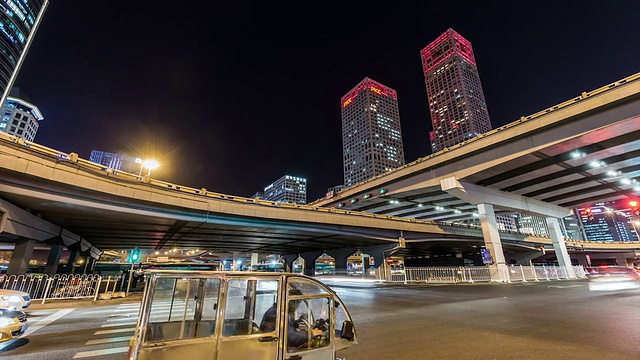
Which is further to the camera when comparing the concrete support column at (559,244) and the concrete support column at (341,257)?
the concrete support column at (341,257)

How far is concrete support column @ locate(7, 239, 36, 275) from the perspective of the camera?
752 inches

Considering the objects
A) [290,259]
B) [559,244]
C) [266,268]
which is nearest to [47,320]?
[266,268]

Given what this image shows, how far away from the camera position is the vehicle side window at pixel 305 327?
3.88 metres

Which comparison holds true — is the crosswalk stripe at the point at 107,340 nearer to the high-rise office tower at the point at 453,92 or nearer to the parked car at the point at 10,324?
the parked car at the point at 10,324

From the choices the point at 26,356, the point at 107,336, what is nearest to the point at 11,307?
the point at 26,356

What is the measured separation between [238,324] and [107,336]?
7.41 meters

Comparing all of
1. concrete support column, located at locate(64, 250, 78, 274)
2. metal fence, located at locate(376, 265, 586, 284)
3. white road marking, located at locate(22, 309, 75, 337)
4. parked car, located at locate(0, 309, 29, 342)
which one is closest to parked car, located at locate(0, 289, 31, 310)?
parked car, located at locate(0, 309, 29, 342)

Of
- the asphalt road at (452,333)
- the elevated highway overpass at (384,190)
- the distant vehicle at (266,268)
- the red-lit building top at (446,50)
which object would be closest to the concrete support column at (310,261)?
the elevated highway overpass at (384,190)

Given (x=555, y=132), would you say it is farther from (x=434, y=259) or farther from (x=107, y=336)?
(x=434, y=259)

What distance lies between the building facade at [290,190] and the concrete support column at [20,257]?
155502 mm

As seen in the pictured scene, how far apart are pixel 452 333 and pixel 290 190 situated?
17344 centimetres

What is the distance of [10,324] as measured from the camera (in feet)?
22.2

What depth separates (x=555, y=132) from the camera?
78.1 feet

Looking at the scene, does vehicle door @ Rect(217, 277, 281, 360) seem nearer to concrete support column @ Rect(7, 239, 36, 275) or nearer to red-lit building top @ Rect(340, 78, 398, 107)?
concrete support column @ Rect(7, 239, 36, 275)
